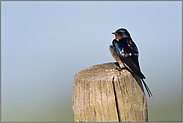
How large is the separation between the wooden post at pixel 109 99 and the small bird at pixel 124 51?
632 mm

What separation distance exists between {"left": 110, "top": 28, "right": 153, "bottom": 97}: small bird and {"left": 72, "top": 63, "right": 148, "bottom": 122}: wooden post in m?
0.63

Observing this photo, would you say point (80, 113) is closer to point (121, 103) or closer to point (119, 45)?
point (121, 103)

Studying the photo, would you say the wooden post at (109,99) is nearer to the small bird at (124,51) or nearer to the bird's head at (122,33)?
the small bird at (124,51)

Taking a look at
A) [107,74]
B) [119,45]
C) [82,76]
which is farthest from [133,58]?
[82,76]

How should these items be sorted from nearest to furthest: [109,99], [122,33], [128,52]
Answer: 1. [109,99]
2. [128,52]
3. [122,33]

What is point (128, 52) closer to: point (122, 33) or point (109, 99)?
point (122, 33)

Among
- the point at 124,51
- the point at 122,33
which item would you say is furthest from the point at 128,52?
the point at 122,33

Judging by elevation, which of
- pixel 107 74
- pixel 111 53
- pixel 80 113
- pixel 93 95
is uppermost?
pixel 111 53

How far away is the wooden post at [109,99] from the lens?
104 inches

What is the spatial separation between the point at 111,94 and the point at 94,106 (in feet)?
0.95

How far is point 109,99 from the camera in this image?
2.64 meters

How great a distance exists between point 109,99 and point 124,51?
1.60 m

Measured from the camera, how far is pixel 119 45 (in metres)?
4.18

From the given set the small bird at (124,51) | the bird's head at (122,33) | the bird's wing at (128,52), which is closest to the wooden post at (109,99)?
the small bird at (124,51)
